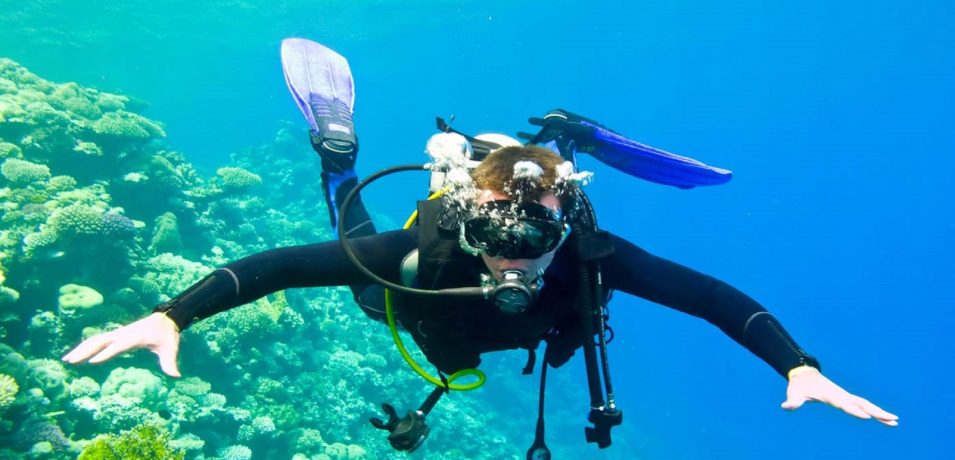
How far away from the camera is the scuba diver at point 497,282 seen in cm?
258

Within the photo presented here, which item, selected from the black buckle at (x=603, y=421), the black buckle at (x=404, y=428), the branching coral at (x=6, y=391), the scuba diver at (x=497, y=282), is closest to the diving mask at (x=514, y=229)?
the scuba diver at (x=497, y=282)

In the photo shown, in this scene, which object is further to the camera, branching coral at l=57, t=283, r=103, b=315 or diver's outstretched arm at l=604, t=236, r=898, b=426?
branching coral at l=57, t=283, r=103, b=315

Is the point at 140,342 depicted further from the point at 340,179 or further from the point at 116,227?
the point at 116,227

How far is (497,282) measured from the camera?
275 cm

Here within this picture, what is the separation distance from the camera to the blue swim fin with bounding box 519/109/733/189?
18.1ft

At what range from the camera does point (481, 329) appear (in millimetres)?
3295

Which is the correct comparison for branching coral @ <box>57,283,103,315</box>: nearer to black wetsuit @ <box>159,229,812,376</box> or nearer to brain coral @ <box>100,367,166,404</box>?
brain coral @ <box>100,367,166,404</box>

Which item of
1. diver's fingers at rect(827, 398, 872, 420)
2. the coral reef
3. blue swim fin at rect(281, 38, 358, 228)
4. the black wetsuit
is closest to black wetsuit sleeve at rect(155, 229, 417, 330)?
the black wetsuit

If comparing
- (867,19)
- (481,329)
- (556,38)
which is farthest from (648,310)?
(481,329)

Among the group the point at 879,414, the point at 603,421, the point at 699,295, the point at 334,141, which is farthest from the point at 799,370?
the point at 334,141

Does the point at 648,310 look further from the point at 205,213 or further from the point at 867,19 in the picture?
the point at 205,213

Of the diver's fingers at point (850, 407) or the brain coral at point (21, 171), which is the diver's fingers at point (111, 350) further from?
the brain coral at point (21, 171)

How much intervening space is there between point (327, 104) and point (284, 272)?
4054 millimetres

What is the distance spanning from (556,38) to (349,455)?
77.0 metres
